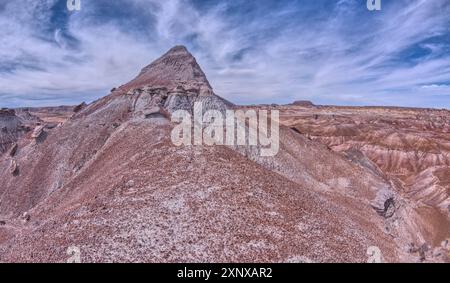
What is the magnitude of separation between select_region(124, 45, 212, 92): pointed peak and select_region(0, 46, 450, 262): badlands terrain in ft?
7.24

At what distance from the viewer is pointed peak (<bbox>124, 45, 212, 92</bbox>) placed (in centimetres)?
5516

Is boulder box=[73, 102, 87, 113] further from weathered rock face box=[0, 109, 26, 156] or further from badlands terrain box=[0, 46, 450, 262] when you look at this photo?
weathered rock face box=[0, 109, 26, 156]

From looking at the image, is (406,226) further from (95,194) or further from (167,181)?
(95,194)

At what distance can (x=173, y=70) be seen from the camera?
5741 centimetres

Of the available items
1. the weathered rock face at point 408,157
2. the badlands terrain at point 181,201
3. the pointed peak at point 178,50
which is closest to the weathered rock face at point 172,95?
the badlands terrain at point 181,201

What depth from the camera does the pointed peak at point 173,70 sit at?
2172 inches

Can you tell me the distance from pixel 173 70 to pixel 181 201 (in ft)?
134

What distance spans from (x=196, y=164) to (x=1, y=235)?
52.4 ft

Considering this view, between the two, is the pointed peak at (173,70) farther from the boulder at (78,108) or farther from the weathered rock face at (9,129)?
the weathered rock face at (9,129)

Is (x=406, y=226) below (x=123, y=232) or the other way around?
below

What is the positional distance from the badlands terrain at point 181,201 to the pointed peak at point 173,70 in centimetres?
221

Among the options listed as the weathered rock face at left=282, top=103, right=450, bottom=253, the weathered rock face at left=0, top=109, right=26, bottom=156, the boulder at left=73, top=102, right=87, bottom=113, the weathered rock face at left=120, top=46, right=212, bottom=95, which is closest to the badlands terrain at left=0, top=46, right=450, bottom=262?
the weathered rock face at left=282, top=103, right=450, bottom=253

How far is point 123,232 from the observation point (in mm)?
17219

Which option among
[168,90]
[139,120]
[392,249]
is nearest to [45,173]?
[139,120]
